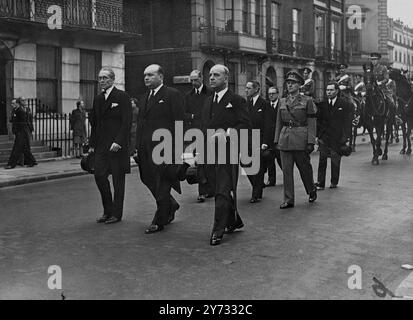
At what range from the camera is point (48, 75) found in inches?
781

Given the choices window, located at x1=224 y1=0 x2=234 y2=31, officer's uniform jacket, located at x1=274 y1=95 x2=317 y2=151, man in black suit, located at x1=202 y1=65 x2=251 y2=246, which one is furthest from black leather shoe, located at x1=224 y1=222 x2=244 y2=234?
window, located at x1=224 y1=0 x2=234 y2=31

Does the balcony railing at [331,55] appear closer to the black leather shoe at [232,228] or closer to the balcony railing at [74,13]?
the balcony railing at [74,13]

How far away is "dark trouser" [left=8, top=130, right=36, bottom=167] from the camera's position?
15742mm

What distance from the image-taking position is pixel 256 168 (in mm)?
9609

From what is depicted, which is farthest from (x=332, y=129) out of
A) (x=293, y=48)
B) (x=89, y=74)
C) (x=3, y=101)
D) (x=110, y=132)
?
(x=293, y=48)

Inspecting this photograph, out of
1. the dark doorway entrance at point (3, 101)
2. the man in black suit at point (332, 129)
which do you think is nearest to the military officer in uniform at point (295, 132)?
the man in black suit at point (332, 129)

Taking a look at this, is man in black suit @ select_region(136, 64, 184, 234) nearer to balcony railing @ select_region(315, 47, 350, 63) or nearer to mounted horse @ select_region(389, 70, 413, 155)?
mounted horse @ select_region(389, 70, 413, 155)

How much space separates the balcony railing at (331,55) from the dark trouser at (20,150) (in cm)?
2421

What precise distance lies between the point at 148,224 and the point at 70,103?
518 inches

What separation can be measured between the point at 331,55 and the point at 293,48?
6.46 metres

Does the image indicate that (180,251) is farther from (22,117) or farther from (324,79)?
(324,79)

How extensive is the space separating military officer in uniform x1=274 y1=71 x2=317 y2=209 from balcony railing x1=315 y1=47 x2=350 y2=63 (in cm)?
2835

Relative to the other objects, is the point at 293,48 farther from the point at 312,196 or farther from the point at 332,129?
the point at 312,196

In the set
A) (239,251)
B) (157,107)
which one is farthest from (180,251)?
(157,107)
